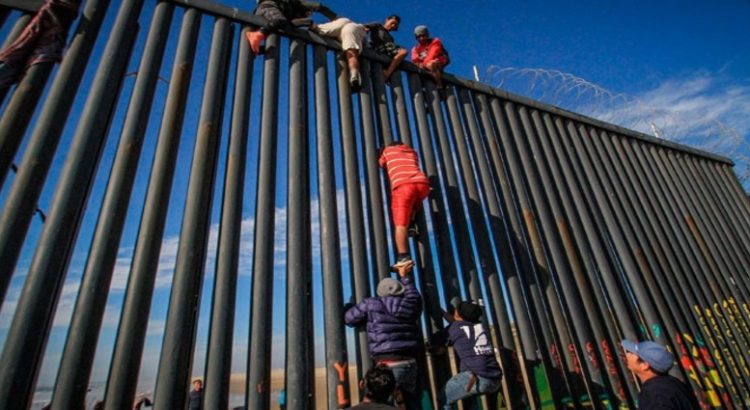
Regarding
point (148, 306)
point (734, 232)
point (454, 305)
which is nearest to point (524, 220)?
point (454, 305)

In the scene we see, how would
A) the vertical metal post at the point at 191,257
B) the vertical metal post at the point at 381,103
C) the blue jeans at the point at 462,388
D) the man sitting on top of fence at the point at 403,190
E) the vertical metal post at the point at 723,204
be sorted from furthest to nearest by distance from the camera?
the vertical metal post at the point at 723,204 → the vertical metal post at the point at 381,103 → the man sitting on top of fence at the point at 403,190 → the blue jeans at the point at 462,388 → the vertical metal post at the point at 191,257

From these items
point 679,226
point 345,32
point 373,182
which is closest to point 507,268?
point 373,182

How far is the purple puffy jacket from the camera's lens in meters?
3.10

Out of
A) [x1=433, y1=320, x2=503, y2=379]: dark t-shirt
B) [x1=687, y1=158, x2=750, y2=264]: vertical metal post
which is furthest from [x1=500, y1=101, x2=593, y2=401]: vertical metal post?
[x1=687, y1=158, x2=750, y2=264]: vertical metal post

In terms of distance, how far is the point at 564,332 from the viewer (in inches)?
171

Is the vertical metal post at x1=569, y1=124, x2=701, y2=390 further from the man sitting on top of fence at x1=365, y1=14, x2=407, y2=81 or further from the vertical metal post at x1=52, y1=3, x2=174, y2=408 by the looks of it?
the vertical metal post at x1=52, y1=3, x2=174, y2=408

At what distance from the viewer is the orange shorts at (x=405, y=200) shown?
3.88m

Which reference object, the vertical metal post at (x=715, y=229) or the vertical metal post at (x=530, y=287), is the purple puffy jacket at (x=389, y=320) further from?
the vertical metal post at (x=715, y=229)

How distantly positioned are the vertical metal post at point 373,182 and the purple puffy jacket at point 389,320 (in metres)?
0.40

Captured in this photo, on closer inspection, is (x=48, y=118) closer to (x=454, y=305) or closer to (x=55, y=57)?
(x=55, y=57)

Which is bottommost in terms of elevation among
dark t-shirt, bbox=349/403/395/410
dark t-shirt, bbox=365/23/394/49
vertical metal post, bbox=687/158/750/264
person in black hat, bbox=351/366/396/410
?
dark t-shirt, bbox=349/403/395/410

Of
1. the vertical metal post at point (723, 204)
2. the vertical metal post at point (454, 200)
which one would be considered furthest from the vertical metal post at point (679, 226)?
the vertical metal post at point (454, 200)

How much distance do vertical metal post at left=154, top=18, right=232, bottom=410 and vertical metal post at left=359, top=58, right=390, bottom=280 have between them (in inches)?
61.5

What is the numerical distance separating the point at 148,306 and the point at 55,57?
2.35 metres
